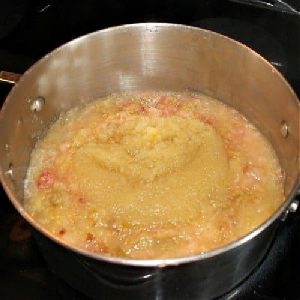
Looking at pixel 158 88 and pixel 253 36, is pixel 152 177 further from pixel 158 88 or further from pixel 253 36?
pixel 253 36

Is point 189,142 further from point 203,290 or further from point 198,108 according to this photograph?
point 203,290

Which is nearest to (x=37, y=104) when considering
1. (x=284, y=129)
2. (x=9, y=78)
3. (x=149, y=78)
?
(x=9, y=78)

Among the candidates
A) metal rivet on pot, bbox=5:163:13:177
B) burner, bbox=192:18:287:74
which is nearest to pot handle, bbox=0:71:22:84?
metal rivet on pot, bbox=5:163:13:177

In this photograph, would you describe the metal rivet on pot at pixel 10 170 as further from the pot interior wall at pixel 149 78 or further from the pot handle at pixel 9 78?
the pot handle at pixel 9 78

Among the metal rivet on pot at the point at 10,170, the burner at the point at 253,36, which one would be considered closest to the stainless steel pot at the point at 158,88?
the metal rivet on pot at the point at 10,170

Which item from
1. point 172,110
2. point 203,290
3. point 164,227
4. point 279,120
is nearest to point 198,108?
point 172,110

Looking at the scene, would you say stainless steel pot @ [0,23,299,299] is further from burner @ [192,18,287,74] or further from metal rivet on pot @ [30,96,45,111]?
burner @ [192,18,287,74]
